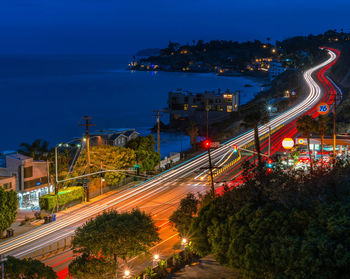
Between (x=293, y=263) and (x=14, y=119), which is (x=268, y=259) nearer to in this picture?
(x=293, y=263)

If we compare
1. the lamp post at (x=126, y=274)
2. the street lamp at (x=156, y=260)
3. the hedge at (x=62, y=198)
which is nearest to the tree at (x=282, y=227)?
the street lamp at (x=156, y=260)

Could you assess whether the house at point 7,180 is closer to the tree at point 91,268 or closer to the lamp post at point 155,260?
the lamp post at point 155,260

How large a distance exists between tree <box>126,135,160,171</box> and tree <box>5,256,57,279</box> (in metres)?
27.6

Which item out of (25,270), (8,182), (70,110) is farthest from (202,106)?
(25,270)

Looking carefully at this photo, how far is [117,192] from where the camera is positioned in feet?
125

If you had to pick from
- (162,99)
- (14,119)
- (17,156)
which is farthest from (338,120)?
(162,99)

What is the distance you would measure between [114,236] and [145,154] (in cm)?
2603

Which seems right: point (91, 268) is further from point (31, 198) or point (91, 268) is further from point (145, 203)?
point (31, 198)

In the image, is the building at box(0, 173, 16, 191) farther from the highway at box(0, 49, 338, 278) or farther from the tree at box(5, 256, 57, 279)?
the tree at box(5, 256, 57, 279)

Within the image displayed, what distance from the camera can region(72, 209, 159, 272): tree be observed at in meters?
18.0

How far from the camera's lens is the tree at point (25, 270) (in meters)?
15.1

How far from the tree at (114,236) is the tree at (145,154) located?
24.0 metres

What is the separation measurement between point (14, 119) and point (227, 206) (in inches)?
4088

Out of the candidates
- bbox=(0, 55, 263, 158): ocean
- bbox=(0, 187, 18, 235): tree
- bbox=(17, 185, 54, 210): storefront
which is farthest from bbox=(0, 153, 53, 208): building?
Answer: bbox=(0, 55, 263, 158): ocean
